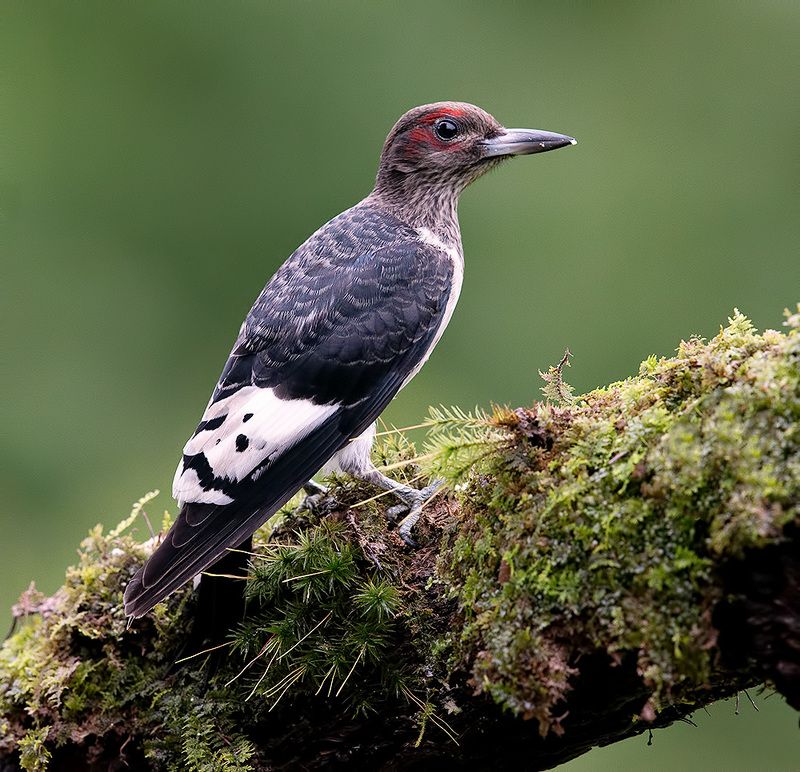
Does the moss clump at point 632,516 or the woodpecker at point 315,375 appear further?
the woodpecker at point 315,375

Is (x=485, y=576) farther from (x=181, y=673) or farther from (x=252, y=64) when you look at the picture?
(x=252, y=64)

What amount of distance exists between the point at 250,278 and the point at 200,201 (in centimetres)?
70

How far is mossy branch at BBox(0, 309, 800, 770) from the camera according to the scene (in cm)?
216

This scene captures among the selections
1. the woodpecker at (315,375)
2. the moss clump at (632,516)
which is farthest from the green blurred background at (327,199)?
the moss clump at (632,516)

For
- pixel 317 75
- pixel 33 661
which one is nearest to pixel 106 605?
pixel 33 661

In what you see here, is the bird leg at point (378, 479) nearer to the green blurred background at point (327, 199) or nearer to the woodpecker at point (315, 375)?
the woodpecker at point (315, 375)

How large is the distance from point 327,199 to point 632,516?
560 cm

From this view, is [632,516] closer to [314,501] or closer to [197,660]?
[314,501]

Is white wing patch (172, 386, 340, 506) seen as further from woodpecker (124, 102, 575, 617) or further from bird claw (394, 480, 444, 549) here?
bird claw (394, 480, 444, 549)

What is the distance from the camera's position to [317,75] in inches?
314

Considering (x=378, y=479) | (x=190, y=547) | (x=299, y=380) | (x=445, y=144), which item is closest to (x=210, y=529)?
(x=190, y=547)

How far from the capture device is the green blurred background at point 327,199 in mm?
6762

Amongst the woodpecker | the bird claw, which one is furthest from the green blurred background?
the bird claw

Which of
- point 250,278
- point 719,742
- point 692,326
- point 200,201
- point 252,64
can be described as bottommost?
point 719,742
